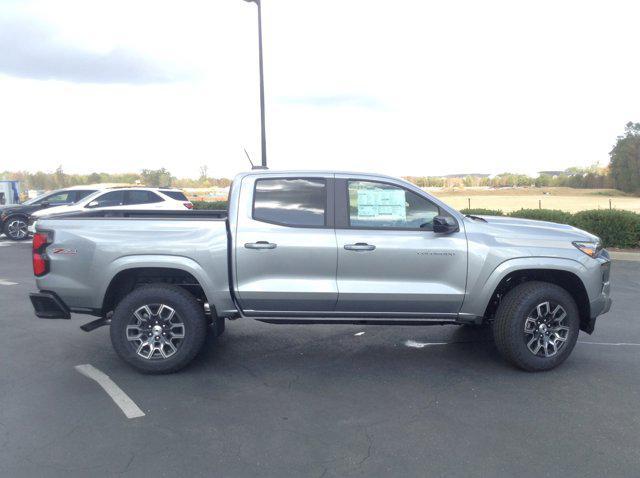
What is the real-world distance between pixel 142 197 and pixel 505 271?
45.7 ft

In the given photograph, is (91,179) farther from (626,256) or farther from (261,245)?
(261,245)

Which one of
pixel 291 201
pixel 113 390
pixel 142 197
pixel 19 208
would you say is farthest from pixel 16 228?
pixel 291 201

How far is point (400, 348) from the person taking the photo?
6305mm

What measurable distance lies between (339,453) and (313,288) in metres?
1.73

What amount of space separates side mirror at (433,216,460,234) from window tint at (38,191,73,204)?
15.8 m

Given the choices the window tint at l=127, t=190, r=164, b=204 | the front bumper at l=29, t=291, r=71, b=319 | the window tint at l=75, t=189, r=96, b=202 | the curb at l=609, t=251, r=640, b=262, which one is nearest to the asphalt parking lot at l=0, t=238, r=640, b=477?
the front bumper at l=29, t=291, r=71, b=319

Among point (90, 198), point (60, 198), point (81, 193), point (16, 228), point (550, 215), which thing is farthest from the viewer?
point (60, 198)

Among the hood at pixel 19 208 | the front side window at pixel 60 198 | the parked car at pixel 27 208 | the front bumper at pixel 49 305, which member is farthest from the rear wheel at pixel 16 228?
the front bumper at pixel 49 305

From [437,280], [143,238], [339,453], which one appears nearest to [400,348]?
[437,280]

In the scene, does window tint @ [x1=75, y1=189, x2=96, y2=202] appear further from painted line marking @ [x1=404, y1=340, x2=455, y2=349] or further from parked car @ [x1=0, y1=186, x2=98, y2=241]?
painted line marking @ [x1=404, y1=340, x2=455, y2=349]

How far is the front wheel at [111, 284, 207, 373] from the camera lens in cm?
532

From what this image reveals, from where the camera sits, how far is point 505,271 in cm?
525

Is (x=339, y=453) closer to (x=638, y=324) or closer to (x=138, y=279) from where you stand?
(x=138, y=279)

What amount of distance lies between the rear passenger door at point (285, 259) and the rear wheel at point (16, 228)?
1495cm
